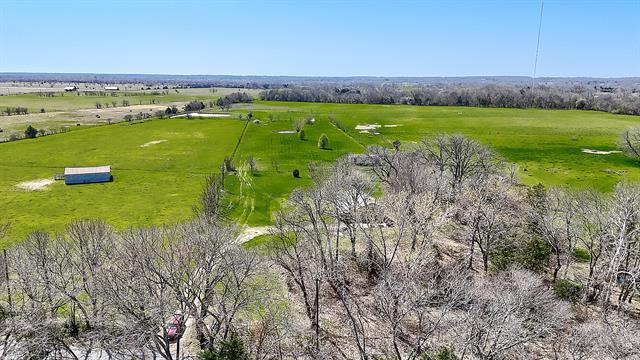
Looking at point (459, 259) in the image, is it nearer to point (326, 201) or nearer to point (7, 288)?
point (326, 201)

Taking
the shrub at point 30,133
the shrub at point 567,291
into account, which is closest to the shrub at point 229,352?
the shrub at point 567,291

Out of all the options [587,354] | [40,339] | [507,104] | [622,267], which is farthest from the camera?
[507,104]

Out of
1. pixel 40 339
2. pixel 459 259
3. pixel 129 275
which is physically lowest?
pixel 459 259

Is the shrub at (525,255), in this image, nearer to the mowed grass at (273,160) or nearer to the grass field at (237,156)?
the mowed grass at (273,160)

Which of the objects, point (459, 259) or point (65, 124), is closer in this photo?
point (459, 259)

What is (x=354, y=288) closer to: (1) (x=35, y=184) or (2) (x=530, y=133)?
(1) (x=35, y=184)

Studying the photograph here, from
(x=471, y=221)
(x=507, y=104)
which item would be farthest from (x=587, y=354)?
(x=507, y=104)

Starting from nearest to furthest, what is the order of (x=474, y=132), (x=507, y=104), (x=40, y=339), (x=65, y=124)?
1. (x=40, y=339)
2. (x=474, y=132)
3. (x=65, y=124)
4. (x=507, y=104)
